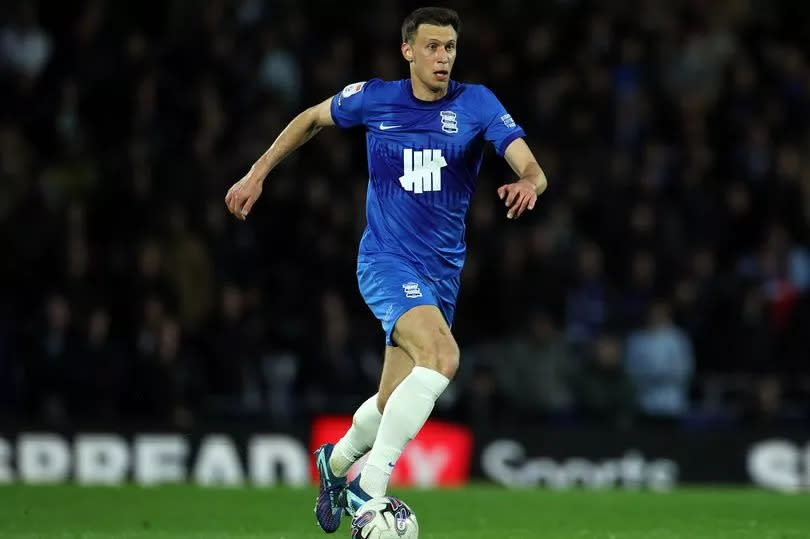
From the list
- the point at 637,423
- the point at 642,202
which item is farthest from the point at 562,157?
the point at 637,423

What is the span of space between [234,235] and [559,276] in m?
3.44

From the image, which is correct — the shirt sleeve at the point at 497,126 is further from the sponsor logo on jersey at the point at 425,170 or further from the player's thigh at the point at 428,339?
the player's thigh at the point at 428,339

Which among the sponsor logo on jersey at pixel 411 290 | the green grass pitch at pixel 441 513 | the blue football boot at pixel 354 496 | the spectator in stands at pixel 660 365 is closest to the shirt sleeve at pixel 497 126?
the sponsor logo on jersey at pixel 411 290

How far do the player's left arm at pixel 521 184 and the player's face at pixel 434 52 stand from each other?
53 cm

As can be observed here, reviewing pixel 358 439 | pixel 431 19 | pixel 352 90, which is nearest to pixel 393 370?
pixel 358 439

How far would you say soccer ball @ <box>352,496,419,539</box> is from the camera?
23.2ft

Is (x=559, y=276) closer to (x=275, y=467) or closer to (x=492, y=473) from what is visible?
(x=492, y=473)

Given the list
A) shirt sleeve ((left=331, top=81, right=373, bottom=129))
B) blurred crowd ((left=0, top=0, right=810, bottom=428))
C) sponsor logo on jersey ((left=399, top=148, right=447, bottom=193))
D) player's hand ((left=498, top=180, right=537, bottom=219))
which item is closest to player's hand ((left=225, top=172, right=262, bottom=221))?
shirt sleeve ((left=331, top=81, right=373, bottom=129))

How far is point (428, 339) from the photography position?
7395mm

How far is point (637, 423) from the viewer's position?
1509cm

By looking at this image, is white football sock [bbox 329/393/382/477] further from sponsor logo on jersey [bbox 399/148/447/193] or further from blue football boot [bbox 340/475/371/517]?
sponsor logo on jersey [bbox 399/148/447/193]

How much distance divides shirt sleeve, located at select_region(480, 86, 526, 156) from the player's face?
25cm

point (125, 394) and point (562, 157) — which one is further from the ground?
point (562, 157)

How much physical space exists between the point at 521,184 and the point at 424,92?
1159 millimetres
